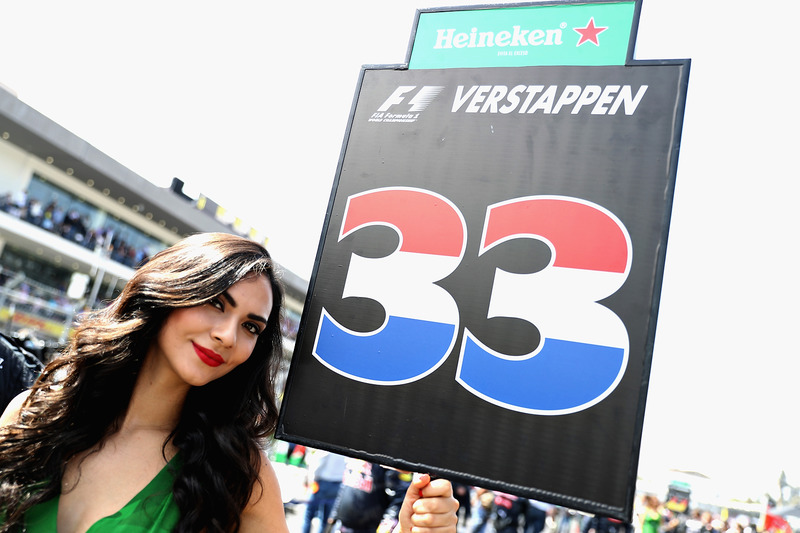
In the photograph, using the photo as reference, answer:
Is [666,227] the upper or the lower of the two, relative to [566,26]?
lower

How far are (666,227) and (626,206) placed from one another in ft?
0.35

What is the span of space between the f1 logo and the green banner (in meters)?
0.07

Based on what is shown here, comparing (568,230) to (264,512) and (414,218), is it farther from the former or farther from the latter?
(264,512)

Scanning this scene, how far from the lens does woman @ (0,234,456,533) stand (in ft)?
5.13

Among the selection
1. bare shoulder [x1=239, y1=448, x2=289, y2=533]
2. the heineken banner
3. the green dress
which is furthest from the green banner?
the green dress

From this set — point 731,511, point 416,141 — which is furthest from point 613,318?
point 731,511

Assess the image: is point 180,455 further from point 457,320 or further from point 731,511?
point 731,511

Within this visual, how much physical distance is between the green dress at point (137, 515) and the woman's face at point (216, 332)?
0.32 meters

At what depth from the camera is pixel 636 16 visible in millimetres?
1578

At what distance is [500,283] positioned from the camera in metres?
1.52

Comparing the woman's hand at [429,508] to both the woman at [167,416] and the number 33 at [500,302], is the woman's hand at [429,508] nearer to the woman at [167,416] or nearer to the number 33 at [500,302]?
the woman at [167,416]

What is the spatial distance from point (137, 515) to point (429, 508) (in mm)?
776

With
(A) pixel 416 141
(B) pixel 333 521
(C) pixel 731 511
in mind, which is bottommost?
(C) pixel 731 511

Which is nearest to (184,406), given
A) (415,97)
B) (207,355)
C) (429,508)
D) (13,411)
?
(207,355)
